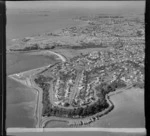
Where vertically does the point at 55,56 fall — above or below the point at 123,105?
above

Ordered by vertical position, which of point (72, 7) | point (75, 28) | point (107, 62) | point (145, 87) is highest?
point (72, 7)

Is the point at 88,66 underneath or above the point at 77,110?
above

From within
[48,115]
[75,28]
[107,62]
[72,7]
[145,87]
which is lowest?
[48,115]

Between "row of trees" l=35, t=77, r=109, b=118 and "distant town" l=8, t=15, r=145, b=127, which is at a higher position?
"distant town" l=8, t=15, r=145, b=127

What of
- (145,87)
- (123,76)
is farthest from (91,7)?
(145,87)

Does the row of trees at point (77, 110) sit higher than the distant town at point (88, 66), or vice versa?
the distant town at point (88, 66)

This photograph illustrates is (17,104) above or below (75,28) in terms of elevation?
below

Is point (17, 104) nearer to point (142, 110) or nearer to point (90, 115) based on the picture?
point (90, 115)
